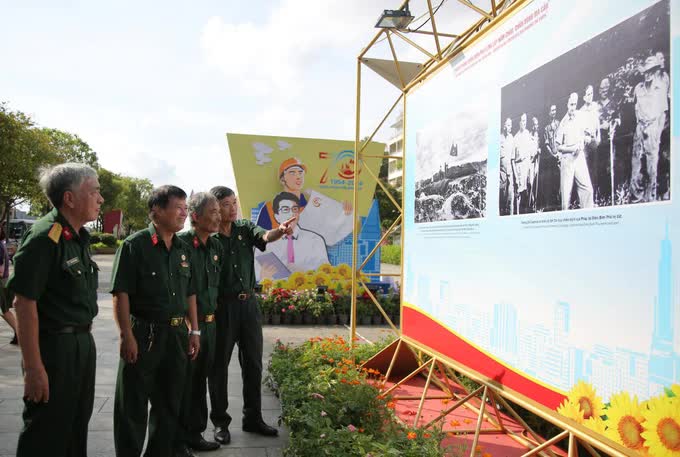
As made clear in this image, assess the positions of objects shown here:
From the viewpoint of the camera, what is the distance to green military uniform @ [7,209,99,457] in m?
2.45

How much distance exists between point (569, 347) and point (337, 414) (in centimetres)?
181

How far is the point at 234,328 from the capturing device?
4.18 meters

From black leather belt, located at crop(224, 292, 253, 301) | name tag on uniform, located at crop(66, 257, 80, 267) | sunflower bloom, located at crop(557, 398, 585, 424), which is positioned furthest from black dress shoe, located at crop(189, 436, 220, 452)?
sunflower bloom, located at crop(557, 398, 585, 424)

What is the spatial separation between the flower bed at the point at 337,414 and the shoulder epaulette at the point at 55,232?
1849mm

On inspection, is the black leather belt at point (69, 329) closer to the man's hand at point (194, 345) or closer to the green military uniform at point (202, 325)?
the man's hand at point (194, 345)

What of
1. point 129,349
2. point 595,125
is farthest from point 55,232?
point 595,125

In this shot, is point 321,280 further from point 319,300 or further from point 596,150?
point 596,150

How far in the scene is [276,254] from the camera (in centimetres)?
1227

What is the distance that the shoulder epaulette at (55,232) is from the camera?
2.52m

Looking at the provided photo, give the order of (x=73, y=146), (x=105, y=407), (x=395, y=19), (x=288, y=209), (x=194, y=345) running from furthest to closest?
(x=73, y=146)
(x=288, y=209)
(x=395, y=19)
(x=105, y=407)
(x=194, y=345)

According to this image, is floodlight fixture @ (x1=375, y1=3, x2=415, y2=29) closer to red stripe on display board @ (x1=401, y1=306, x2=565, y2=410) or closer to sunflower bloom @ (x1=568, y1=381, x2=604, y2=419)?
red stripe on display board @ (x1=401, y1=306, x2=565, y2=410)

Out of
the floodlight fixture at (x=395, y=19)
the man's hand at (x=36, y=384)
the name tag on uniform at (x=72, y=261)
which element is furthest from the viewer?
the floodlight fixture at (x=395, y=19)

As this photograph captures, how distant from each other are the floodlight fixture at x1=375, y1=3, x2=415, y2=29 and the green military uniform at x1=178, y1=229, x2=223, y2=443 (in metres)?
2.83

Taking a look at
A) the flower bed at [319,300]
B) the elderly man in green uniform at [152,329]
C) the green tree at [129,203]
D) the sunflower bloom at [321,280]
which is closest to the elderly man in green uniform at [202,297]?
the elderly man in green uniform at [152,329]
